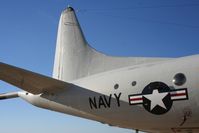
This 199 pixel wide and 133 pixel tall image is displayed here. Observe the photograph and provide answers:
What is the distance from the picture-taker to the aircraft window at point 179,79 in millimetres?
9664

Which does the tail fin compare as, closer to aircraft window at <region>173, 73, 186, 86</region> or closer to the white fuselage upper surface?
the white fuselage upper surface

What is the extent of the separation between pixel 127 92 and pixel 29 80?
145 inches

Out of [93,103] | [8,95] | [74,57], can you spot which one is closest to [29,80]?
[93,103]

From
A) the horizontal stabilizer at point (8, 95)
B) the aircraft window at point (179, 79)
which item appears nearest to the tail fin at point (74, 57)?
the horizontal stabilizer at point (8, 95)

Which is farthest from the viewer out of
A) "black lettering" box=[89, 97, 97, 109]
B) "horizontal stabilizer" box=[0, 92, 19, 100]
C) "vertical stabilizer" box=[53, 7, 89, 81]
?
"vertical stabilizer" box=[53, 7, 89, 81]

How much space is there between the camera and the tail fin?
13.4 meters

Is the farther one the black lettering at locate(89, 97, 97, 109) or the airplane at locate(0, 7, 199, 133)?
the black lettering at locate(89, 97, 97, 109)

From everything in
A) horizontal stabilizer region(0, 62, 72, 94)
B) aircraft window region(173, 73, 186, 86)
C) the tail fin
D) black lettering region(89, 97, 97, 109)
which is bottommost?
black lettering region(89, 97, 97, 109)

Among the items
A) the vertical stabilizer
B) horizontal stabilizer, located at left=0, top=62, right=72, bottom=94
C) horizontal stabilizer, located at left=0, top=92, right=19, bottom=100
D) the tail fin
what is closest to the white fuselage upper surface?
horizontal stabilizer, located at left=0, top=62, right=72, bottom=94

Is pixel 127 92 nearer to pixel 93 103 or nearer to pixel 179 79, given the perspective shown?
pixel 93 103

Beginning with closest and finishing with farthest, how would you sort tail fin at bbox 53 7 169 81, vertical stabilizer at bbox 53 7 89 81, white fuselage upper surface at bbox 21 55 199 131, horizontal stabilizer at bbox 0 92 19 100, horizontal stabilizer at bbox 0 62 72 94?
white fuselage upper surface at bbox 21 55 199 131
horizontal stabilizer at bbox 0 62 72 94
tail fin at bbox 53 7 169 81
horizontal stabilizer at bbox 0 92 19 100
vertical stabilizer at bbox 53 7 89 81

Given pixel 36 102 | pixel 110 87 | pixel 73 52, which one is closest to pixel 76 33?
pixel 73 52

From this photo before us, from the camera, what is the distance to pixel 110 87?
1104 cm

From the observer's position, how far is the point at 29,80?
37.1ft
